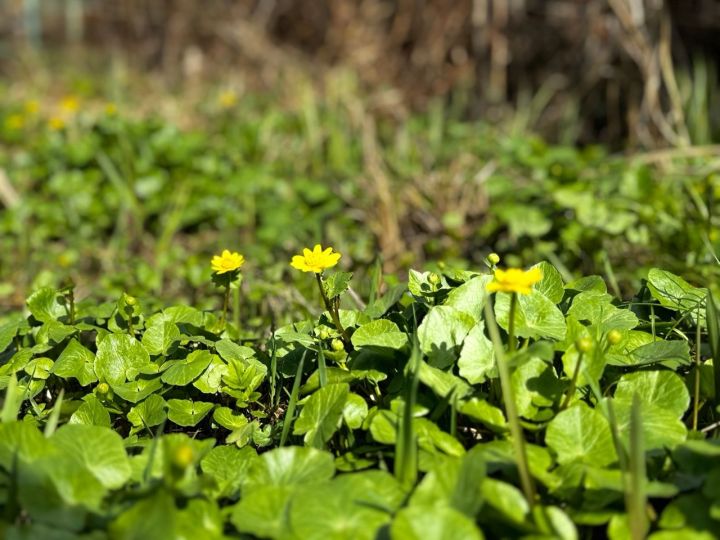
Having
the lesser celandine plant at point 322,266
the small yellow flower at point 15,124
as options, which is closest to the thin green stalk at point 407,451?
the lesser celandine plant at point 322,266

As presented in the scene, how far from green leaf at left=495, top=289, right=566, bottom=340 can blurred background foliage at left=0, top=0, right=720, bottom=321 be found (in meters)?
0.52

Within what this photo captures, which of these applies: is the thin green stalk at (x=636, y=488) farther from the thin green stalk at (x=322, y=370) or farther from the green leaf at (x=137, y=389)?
the green leaf at (x=137, y=389)

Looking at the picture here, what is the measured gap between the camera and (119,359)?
1.52m

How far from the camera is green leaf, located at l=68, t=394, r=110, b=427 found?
1.41 metres

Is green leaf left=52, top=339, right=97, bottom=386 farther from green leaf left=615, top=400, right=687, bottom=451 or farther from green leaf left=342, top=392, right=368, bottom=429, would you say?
green leaf left=615, top=400, right=687, bottom=451

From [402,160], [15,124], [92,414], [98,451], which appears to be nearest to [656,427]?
[98,451]

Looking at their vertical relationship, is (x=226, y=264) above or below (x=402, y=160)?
above

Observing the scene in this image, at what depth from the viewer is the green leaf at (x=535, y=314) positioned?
1384mm

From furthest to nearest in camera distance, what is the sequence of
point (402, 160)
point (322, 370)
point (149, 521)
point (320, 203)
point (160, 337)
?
point (402, 160) → point (320, 203) → point (160, 337) → point (322, 370) → point (149, 521)

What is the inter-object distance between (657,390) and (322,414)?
0.59 m

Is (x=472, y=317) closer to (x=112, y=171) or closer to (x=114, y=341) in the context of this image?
(x=114, y=341)

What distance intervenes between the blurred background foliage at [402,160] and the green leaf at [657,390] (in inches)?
22.4

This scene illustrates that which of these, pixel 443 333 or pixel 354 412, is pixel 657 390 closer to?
pixel 443 333

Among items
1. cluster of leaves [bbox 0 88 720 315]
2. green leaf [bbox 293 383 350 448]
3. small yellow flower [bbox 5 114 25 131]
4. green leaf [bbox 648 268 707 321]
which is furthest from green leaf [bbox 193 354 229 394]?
small yellow flower [bbox 5 114 25 131]
